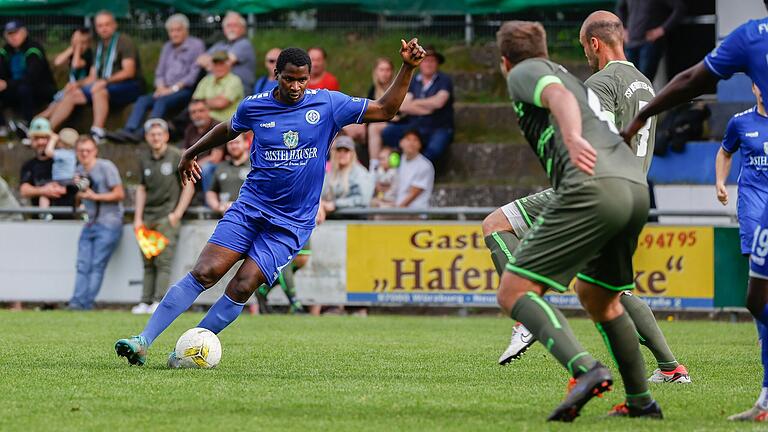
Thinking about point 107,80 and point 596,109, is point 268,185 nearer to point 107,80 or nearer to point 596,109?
point 596,109

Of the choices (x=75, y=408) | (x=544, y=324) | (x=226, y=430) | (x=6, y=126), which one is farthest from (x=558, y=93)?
(x=6, y=126)

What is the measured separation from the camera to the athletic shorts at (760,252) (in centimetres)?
652

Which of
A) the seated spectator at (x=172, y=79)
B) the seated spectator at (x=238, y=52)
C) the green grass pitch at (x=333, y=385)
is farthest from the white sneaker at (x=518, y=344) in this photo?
the seated spectator at (x=172, y=79)

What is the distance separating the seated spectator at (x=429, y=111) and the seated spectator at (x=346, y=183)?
5.77 ft

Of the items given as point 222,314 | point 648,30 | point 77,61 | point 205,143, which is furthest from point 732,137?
point 77,61

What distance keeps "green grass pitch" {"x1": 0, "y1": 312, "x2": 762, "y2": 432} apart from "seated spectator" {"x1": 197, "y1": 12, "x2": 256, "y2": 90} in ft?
24.7

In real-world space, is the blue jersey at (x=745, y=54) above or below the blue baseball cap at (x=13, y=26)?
below

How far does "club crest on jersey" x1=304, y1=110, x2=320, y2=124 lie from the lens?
377 inches

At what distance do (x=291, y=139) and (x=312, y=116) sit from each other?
23cm

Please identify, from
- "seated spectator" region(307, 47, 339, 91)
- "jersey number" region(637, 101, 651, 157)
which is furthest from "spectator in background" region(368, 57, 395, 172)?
"jersey number" region(637, 101, 651, 157)

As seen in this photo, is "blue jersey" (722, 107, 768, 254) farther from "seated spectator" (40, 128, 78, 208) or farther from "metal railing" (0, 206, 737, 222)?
"seated spectator" (40, 128, 78, 208)

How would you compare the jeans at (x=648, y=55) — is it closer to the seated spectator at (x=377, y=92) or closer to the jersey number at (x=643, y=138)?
the seated spectator at (x=377, y=92)

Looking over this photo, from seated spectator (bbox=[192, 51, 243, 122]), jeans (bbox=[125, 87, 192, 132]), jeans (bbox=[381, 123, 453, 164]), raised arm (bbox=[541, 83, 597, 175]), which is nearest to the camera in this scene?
raised arm (bbox=[541, 83, 597, 175])

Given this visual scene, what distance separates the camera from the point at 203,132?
19.6 metres
